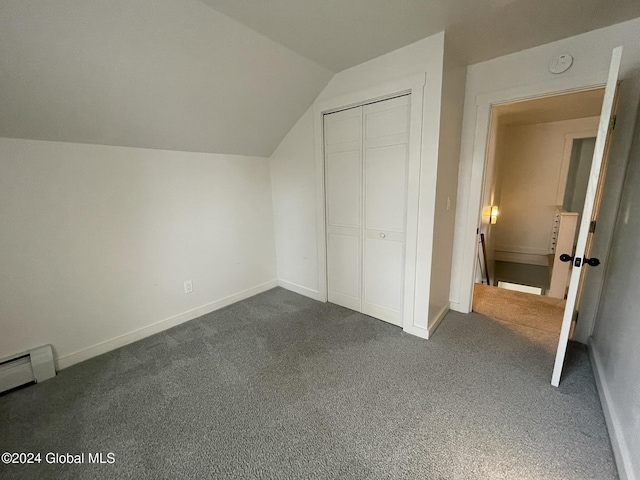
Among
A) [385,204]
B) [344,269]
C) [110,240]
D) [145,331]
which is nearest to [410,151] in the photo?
[385,204]

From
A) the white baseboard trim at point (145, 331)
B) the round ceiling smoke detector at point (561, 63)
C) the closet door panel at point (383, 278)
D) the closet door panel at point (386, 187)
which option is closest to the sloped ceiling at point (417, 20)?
the round ceiling smoke detector at point (561, 63)

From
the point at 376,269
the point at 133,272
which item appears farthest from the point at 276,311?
the point at 133,272

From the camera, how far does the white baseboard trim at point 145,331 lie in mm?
2087

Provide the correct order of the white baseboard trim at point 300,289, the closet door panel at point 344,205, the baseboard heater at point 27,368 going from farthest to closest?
the white baseboard trim at point 300,289, the closet door panel at point 344,205, the baseboard heater at point 27,368

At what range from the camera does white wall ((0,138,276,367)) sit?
1.83 metres

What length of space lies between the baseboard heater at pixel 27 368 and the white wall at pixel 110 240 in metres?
0.07

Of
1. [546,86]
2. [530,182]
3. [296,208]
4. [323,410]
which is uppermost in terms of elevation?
[546,86]

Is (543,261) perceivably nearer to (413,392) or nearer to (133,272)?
(413,392)

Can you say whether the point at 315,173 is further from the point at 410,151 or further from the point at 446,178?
the point at 446,178

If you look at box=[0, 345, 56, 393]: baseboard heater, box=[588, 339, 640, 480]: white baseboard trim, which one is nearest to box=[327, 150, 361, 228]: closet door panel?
box=[588, 339, 640, 480]: white baseboard trim

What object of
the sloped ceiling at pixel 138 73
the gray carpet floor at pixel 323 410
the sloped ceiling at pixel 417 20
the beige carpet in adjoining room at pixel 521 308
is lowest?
the gray carpet floor at pixel 323 410

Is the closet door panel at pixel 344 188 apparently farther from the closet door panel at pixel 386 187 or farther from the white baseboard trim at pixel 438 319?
the white baseboard trim at pixel 438 319

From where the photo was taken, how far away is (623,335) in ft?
4.83

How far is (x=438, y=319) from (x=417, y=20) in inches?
96.6
